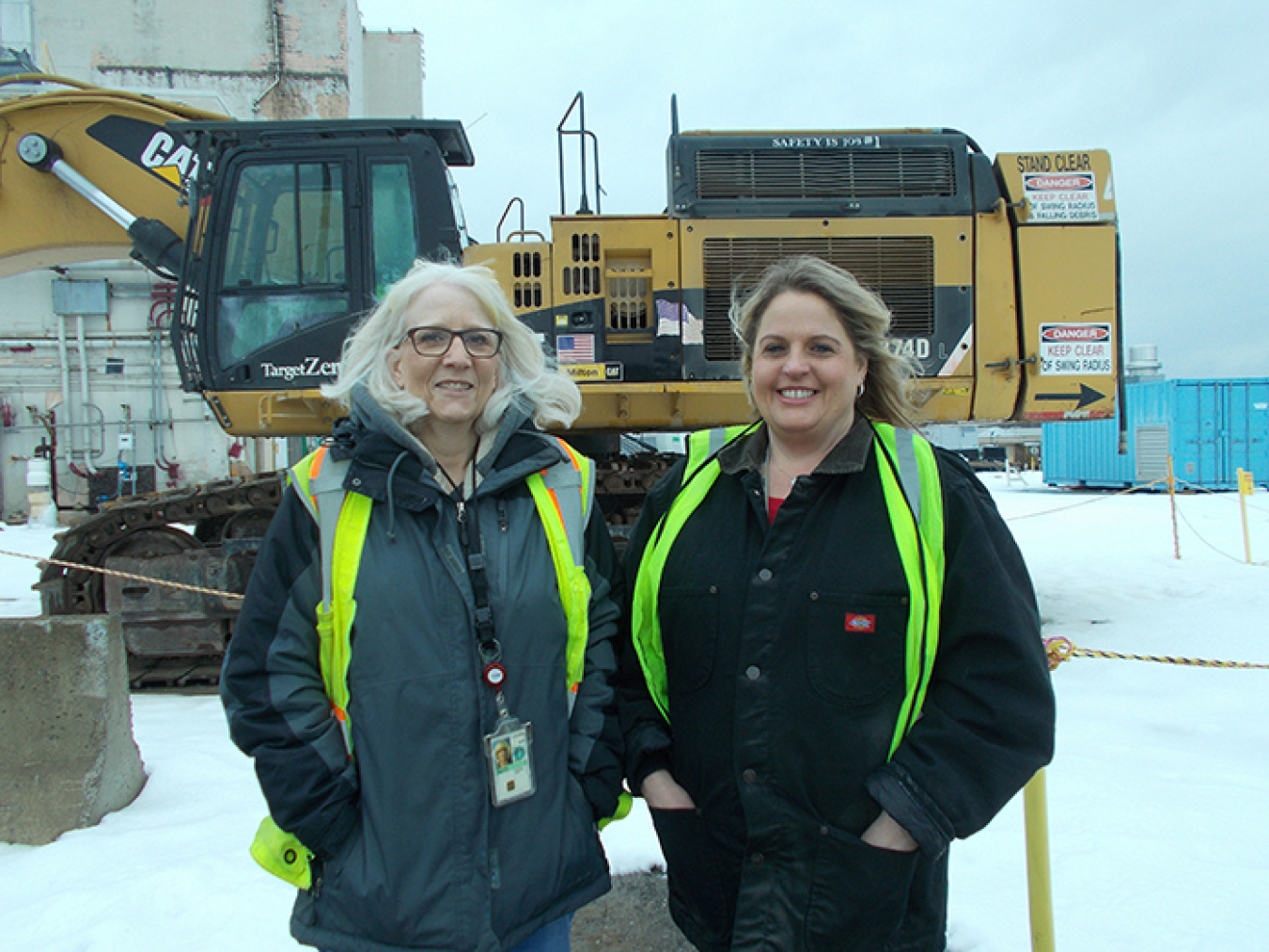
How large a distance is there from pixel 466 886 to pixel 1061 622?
22.3ft

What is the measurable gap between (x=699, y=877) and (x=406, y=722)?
0.73 m

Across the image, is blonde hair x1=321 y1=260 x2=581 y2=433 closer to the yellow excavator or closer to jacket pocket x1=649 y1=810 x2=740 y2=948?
jacket pocket x1=649 y1=810 x2=740 y2=948

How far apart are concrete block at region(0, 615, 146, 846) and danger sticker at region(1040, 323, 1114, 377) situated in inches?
222

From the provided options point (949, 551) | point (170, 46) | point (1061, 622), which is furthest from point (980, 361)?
point (170, 46)

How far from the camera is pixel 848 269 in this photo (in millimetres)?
5250

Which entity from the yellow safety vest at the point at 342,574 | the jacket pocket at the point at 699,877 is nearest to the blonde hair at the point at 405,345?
the yellow safety vest at the point at 342,574

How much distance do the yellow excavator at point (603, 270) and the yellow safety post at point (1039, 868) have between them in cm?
342

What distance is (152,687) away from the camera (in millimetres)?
5523

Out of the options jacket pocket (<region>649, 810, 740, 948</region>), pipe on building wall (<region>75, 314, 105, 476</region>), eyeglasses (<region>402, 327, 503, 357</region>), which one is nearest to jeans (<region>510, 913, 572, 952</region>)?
jacket pocket (<region>649, 810, 740, 948</region>)

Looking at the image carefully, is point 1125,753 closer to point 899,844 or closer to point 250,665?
point 899,844

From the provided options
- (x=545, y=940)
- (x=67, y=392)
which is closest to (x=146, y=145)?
(x=545, y=940)

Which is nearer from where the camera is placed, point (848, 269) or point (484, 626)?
point (484, 626)

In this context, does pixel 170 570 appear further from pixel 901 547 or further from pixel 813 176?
pixel 901 547

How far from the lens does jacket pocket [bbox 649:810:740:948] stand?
1726 mm
